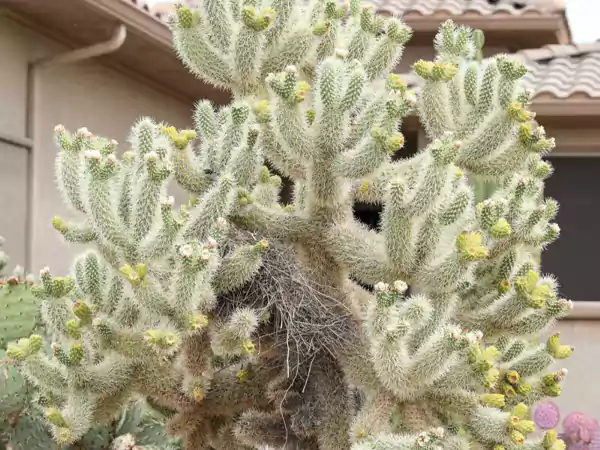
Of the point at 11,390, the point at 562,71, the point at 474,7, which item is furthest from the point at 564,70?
the point at 11,390

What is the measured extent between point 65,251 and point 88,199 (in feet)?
→ 12.8

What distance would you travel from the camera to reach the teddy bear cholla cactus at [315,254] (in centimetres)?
345

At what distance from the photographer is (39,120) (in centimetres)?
695

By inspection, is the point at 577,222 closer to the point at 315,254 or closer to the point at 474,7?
the point at 474,7

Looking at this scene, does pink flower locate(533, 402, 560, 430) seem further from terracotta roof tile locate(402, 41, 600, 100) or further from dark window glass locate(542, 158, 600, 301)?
terracotta roof tile locate(402, 41, 600, 100)

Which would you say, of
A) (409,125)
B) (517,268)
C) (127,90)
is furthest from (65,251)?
(517,268)

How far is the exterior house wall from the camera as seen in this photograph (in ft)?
21.6

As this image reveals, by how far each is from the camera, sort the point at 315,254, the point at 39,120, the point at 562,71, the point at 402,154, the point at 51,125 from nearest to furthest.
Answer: the point at 315,254, the point at 39,120, the point at 51,125, the point at 562,71, the point at 402,154

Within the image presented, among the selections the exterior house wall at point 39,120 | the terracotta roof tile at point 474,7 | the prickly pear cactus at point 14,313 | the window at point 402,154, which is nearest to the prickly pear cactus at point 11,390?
the prickly pear cactus at point 14,313

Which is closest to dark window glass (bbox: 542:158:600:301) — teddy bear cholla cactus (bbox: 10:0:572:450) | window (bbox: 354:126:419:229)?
window (bbox: 354:126:419:229)

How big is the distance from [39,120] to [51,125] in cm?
19

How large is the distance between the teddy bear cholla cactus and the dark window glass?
4069 mm

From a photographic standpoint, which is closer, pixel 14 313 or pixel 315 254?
pixel 315 254

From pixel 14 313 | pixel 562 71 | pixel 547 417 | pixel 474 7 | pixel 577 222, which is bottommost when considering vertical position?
pixel 547 417
